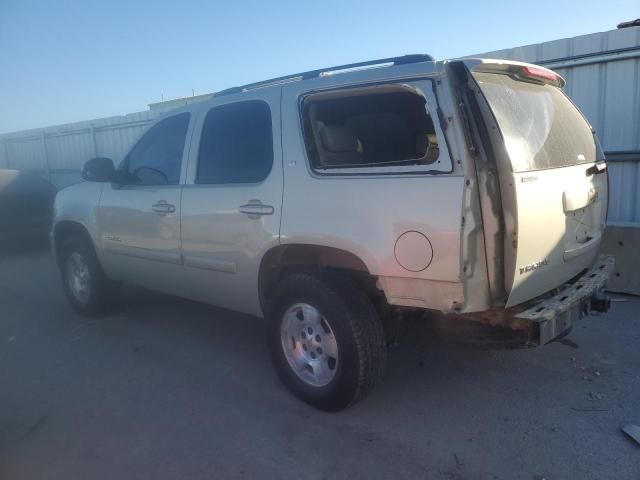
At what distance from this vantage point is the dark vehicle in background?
30.1 ft

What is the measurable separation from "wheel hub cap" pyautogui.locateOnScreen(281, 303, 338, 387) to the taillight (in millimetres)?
2032

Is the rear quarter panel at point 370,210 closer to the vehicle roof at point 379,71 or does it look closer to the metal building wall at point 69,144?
the vehicle roof at point 379,71

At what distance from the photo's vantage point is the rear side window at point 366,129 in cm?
308

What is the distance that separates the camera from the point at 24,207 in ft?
30.9

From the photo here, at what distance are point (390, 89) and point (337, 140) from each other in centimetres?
48

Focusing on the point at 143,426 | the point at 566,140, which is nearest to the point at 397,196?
the point at 566,140

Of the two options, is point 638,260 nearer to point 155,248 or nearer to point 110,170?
point 155,248

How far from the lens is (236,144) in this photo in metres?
3.88

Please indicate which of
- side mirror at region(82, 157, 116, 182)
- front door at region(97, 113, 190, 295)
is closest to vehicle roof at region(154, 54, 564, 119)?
front door at region(97, 113, 190, 295)

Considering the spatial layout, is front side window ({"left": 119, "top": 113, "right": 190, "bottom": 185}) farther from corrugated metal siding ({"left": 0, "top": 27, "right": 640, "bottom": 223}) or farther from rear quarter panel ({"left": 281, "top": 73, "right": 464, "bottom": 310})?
corrugated metal siding ({"left": 0, "top": 27, "right": 640, "bottom": 223})

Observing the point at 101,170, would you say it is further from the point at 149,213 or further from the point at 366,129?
the point at 366,129

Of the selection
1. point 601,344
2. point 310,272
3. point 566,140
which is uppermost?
point 566,140

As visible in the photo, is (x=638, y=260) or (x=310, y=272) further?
(x=638, y=260)

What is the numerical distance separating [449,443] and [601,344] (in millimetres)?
2077
